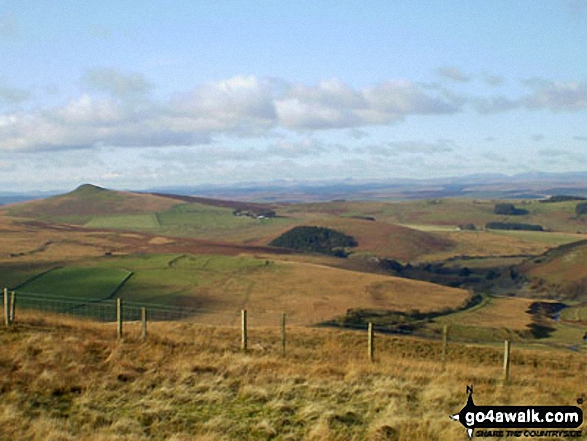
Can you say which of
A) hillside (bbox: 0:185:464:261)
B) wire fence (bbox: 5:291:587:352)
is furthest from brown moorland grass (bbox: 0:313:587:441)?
hillside (bbox: 0:185:464:261)

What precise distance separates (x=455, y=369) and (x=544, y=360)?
440 inches

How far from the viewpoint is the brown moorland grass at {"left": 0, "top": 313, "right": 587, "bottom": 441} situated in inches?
564

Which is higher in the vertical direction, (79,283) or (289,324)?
(79,283)

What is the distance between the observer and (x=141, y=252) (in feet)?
315

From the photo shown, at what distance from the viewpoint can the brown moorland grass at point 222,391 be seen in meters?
14.3

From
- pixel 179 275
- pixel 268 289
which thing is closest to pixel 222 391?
pixel 268 289

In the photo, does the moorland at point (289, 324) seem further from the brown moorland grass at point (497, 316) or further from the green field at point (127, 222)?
the green field at point (127, 222)

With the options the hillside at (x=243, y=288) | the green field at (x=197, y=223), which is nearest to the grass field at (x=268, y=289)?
the hillside at (x=243, y=288)

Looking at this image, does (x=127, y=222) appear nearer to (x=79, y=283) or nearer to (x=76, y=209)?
(x=76, y=209)

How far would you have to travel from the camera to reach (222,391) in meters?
17.7

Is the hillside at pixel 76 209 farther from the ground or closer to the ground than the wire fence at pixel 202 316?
farther from the ground

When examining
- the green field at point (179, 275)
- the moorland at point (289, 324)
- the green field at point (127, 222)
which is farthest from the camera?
the green field at point (127, 222)

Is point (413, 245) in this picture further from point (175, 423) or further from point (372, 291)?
point (175, 423)

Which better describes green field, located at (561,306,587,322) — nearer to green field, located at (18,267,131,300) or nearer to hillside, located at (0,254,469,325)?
hillside, located at (0,254,469,325)
